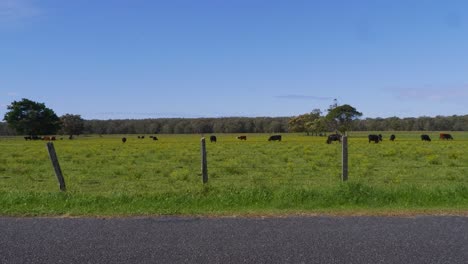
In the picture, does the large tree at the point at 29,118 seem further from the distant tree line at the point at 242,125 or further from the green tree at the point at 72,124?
the distant tree line at the point at 242,125

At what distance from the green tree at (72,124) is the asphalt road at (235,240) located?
138 meters

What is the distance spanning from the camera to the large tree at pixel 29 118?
113 m

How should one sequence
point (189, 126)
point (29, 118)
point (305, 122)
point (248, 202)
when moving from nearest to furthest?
point (248, 202) < point (29, 118) < point (305, 122) < point (189, 126)

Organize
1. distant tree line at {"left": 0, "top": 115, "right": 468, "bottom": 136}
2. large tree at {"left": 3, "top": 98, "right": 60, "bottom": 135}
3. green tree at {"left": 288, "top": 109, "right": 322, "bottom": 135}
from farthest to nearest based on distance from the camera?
distant tree line at {"left": 0, "top": 115, "right": 468, "bottom": 136} → green tree at {"left": 288, "top": 109, "right": 322, "bottom": 135} → large tree at {"left": 3, "top": 98, "right": 60, "bottom": 135}

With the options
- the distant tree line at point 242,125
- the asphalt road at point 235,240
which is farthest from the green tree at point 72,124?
the asphalt road at point 235,240

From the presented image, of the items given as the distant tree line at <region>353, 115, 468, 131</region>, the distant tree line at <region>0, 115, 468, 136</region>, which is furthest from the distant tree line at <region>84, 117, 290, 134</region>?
the distant tree line at <region>353, 115, 468, 131</region>

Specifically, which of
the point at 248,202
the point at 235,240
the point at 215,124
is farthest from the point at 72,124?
the point at 235,240

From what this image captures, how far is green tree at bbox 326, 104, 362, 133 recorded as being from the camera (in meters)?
121

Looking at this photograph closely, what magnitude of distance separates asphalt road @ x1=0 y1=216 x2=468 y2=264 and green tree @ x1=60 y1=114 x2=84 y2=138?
5427 inches

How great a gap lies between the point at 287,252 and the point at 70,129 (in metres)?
142

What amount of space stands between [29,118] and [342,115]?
7618 cm

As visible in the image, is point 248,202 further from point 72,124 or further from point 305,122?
point 72,124

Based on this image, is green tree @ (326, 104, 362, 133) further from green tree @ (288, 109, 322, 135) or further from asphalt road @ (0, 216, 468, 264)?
→ asphalt road @ (0, 216, 468, 264)

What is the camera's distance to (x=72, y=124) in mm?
140375
